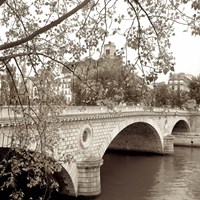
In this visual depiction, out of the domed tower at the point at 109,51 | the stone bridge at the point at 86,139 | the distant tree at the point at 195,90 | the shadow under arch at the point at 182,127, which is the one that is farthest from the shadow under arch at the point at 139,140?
the domed tower at the point at 109,51

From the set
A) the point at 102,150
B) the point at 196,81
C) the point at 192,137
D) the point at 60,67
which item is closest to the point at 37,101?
the point at 60,67

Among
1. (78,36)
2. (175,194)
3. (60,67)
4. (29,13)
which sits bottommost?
(175,194)

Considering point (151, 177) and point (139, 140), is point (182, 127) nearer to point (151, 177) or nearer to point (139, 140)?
point (139, 140)

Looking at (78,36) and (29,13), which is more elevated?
(29,13)

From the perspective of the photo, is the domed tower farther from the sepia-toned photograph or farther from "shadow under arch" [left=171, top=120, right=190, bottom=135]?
"shadow under arch" [left=171, top=120, right=190, bottom=135]

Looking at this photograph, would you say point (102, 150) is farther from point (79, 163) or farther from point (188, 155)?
point (188, 155)

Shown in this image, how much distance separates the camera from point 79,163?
1725 centimetres

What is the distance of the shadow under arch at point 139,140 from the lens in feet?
112

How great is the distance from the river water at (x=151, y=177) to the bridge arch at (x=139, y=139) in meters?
1.52

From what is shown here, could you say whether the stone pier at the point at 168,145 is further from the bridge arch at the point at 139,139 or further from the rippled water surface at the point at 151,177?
the rippled water surface at the point at 151,177

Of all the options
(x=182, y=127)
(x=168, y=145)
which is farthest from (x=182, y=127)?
(x=168, y=145)

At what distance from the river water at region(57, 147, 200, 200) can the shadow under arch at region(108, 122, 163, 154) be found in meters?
1.52

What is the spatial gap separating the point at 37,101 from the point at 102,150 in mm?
14078

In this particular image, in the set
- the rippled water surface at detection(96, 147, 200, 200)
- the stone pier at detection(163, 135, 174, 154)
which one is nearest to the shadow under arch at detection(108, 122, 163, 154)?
the stone pier at detection(163, 135, 174, 154)
